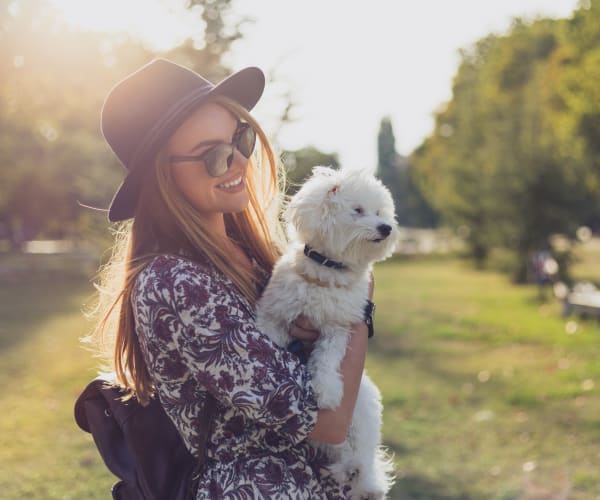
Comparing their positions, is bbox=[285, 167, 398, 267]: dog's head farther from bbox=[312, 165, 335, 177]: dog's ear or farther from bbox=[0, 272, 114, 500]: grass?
bbox=[0, 272, 114, 500]: grass

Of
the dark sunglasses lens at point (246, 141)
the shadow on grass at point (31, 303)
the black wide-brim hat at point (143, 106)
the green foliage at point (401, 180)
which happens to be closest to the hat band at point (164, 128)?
the black wide-brim hat at point (143, 106)

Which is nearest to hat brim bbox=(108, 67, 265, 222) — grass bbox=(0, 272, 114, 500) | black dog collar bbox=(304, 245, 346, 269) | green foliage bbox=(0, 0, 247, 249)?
black dog collar bbox=(304, 245, 346, 269)

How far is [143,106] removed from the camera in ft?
8.67

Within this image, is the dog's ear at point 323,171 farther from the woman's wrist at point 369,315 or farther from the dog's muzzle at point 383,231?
the woman's wrist at point 369,315

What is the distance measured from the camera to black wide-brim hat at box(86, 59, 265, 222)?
257cm

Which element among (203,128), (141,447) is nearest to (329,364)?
(141,447)

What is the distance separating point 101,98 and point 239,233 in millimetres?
15390

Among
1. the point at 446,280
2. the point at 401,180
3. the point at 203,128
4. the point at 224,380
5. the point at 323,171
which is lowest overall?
the point at 401,180

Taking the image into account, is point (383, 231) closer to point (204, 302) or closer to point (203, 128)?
point (203, 128)

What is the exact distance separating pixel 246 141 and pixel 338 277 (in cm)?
73

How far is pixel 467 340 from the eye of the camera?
45.6 feet

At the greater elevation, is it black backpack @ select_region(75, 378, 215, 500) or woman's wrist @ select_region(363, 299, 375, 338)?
woman's wrist @ select_region(363, 299, 375, 338)

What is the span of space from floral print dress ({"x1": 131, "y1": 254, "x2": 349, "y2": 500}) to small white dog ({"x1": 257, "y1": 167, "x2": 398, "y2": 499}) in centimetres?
41

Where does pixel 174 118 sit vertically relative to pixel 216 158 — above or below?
above
